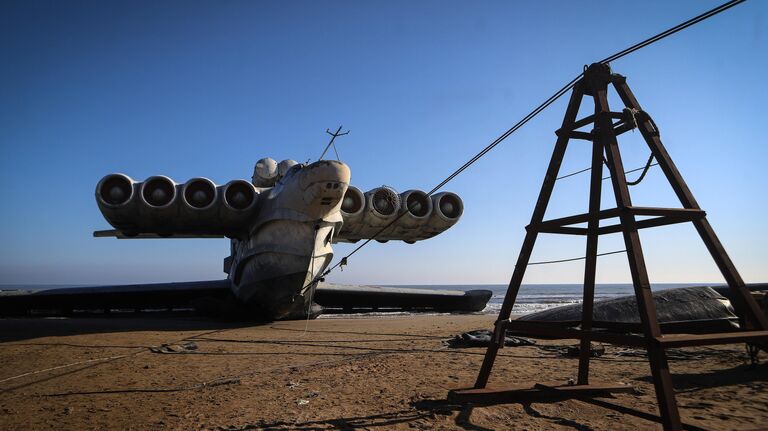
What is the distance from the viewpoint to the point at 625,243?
299 cm

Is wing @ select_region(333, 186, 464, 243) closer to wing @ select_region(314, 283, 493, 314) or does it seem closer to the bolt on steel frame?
wing @ select_region(314, 283, 493, 314)

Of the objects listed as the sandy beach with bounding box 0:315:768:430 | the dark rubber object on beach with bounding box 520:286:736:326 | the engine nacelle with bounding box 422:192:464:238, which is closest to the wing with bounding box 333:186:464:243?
the engine nacelle with bounding box 422:192:464:238

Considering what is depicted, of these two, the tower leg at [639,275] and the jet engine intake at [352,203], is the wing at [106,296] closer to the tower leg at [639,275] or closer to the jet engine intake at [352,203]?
the jet engine intake at [352,203]

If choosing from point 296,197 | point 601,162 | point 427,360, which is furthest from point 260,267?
point 601,162

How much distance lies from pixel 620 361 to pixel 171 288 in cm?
1739

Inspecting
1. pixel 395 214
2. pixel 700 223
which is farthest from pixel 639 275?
pixel 395 214

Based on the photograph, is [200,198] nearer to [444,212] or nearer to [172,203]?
[172,203]

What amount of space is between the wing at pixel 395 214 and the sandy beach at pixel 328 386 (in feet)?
23.4

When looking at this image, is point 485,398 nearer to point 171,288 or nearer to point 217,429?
point 217,429

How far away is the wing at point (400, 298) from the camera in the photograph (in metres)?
19.9

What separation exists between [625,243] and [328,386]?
3026mm

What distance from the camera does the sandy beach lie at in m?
3.22

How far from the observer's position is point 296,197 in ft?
38.3

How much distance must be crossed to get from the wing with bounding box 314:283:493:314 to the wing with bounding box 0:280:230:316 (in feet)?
15.7
